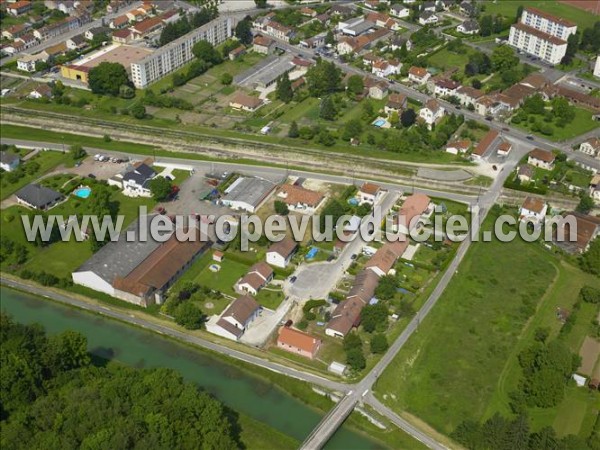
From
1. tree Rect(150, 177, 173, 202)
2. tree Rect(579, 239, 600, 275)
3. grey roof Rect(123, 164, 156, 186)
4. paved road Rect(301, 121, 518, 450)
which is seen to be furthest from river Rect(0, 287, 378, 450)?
tree Rect(579, 239, 600, 275)

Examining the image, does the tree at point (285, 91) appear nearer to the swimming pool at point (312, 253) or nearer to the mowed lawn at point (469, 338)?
the swimming pool at point (312, 253)

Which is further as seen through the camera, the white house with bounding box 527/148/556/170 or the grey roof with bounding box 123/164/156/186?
the white house with bounding box 527/148/556/170

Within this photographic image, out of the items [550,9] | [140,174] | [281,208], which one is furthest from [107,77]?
[550,9]

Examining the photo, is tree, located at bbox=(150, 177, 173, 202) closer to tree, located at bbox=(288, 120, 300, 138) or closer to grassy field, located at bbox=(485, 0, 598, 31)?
tree, located at bbox=(288, 120, 300, 138)

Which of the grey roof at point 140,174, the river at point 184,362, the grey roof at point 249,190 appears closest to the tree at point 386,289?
the river at point 184,362

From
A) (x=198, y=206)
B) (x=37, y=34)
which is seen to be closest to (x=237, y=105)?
(x=198, y=206)

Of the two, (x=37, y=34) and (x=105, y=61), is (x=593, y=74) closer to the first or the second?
(x=105, y=61)

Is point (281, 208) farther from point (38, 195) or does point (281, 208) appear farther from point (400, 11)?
point (400, 11)
